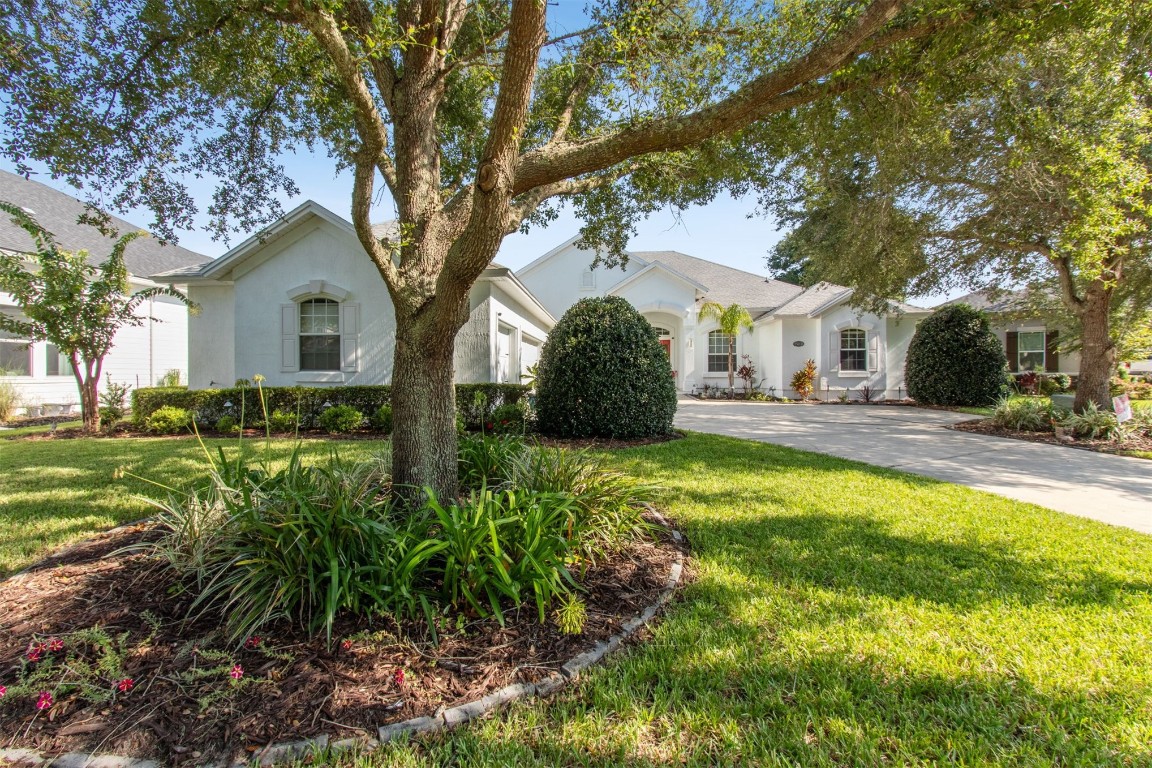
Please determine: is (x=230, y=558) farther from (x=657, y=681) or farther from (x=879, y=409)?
(x=879, y=409)

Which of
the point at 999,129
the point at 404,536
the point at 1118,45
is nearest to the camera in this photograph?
the point at 404,536

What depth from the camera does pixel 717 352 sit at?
21109 mm

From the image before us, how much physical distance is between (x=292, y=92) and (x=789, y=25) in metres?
5.60

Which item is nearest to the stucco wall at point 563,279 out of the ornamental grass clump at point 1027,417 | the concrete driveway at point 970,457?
the concrete driveway at point 970,457

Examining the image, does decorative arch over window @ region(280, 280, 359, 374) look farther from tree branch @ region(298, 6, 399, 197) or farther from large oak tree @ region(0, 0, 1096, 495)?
tree branch @ region(298, 6, 399, 197)

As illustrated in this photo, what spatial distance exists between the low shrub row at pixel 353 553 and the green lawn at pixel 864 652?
2.23ft

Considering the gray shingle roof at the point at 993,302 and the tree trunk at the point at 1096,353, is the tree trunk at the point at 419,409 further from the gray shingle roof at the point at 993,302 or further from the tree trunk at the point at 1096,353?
the gray shingle roof at the point at 993,302

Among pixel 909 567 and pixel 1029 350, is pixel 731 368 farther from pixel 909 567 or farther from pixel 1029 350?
pixel 909 567

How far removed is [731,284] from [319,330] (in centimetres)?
1881

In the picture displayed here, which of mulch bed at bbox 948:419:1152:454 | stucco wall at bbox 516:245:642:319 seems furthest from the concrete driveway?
stucco wall at bbox 516:245:642:319

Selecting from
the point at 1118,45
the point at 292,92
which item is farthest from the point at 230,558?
the point at 1118,45

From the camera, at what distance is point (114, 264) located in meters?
10.1

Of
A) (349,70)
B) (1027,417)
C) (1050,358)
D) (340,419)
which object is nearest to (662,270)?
(1027,417)

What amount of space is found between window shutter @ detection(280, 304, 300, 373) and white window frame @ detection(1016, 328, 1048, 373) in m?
26.8
